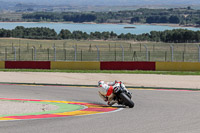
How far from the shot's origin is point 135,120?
40.8 feet

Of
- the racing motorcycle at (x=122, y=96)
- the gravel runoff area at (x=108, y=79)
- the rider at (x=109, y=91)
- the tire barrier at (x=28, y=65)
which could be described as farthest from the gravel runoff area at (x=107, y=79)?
the racing motorcycle at (x=122, y=96)

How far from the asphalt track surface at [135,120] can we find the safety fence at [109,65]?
13.1 m

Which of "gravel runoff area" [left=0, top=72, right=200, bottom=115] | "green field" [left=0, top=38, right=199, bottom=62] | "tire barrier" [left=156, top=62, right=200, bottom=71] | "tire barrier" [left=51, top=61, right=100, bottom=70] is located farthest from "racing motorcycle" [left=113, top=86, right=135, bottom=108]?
"green field" [left=0, top=38, right=199, bottom=62]

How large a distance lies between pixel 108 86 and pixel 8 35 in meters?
88.3

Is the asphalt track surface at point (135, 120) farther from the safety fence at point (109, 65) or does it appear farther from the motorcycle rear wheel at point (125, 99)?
the safety fence at point (109, 65)

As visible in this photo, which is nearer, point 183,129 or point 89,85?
point 183,129

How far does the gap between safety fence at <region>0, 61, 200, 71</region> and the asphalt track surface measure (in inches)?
518

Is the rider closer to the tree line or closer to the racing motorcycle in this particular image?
the racing motorcycle

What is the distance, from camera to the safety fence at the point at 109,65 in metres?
32.4

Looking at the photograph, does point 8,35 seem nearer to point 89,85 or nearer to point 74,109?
point 89,85

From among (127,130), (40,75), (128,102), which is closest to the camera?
(127,130)

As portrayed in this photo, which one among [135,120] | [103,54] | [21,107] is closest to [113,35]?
Answer: [103,54]

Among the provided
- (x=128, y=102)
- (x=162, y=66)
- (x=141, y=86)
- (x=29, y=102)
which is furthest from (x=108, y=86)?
(x=162, y=66)

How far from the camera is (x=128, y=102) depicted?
15086 mm
